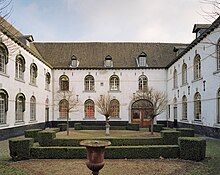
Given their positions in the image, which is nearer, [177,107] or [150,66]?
[177,107]

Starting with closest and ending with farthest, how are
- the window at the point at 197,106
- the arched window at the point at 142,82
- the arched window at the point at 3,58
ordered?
the arched window at the point at 3,58, the window at the point at 197,106, the arched window at the point at 142,82

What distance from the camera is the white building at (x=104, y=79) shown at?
19828 millimetres

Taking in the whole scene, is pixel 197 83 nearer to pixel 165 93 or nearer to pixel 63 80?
pixel 165 93

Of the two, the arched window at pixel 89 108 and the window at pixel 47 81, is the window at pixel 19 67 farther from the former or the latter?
the arched window at pixel 89 108

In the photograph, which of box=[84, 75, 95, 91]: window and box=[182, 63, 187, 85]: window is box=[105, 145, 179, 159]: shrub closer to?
box=[182, 63, 187, 85]: window

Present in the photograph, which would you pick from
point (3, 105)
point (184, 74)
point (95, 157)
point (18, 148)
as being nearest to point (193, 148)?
point (95, 157)

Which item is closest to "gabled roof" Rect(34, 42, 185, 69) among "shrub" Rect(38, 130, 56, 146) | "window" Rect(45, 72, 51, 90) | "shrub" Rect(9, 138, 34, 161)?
"window" Rect(45, 72, 51, 90)

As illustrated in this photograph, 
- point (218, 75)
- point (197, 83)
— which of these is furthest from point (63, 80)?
point (218, 75)

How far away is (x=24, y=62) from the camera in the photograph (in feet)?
65.8

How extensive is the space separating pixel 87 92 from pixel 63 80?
3221 millimetres

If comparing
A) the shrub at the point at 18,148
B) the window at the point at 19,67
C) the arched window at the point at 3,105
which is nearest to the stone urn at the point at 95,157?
the shrub at the point at 18,148

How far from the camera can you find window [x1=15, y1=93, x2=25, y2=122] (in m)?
18.8

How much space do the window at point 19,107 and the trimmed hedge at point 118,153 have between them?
30.3ft

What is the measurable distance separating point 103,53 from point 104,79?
11.8 feet
